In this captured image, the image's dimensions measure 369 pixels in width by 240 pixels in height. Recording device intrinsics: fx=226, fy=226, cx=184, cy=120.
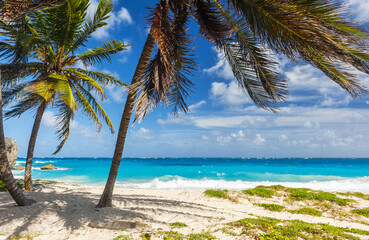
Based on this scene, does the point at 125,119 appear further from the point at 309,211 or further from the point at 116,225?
the point at 309,211

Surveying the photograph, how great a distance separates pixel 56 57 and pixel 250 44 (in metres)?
7.32

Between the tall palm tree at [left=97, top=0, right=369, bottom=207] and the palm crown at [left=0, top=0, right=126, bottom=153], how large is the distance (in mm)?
3116

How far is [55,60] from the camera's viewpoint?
28.6 feet

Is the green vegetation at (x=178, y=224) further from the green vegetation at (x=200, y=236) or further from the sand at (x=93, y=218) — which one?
the green vegetation at (x=200, y=236)

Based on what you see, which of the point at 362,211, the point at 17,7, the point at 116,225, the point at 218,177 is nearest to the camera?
the point at 17,7

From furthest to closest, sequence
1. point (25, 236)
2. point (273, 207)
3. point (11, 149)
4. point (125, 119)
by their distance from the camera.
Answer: point (11, 149), point (273, 207), point (125, 119), point (25, 236)

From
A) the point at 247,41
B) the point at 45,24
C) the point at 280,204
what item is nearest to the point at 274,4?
the point at 247,41

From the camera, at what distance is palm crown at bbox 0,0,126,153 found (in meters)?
7.27

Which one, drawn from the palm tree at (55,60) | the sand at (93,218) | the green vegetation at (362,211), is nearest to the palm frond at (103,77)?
the palm tree at (55,60)

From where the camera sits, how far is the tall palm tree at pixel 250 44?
133 inches

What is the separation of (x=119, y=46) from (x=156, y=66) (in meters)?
4.16

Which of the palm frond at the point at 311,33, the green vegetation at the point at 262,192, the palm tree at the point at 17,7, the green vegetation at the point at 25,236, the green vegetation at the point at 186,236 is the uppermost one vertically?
the palm tree at the point at 17,7

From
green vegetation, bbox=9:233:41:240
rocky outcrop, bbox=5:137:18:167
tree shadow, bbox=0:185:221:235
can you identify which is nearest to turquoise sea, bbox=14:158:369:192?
rocky outcrop, bbox=5:137:18:167

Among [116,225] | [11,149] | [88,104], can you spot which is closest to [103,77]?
[88,104]
